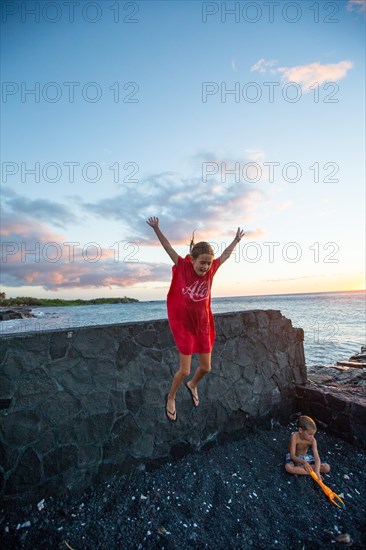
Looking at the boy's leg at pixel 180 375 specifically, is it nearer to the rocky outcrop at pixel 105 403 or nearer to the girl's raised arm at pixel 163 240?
the rocky outcrop at pixel 105 403

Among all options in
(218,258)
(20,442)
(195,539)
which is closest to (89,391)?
(20,442)

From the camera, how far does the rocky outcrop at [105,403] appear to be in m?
3.28

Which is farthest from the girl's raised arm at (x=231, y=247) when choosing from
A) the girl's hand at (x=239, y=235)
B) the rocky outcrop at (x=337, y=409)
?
the rocky outcrop at (x=337, y=409)

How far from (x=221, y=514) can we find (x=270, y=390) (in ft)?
7.56

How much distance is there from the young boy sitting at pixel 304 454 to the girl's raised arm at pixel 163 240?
2.97m

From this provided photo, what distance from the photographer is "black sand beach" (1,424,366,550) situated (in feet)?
9.34

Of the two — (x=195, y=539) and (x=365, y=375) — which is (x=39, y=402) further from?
(x=365, y=375)

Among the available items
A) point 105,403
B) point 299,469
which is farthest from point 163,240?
point 299,469

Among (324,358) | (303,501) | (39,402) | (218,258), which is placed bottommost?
(324,358)

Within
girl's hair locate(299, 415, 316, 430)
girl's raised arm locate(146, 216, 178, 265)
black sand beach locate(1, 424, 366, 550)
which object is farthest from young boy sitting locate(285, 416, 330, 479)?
girl's raised arm locate(146, 216, 178, 265)

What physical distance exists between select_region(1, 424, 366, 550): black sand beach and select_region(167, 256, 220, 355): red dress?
1.75 meters

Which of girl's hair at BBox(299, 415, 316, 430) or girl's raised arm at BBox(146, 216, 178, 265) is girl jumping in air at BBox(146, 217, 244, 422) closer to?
girl's raised arm at BBox(146, 216, 178, 265)

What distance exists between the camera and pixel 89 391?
364cm

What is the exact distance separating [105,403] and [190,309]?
1704 mm
